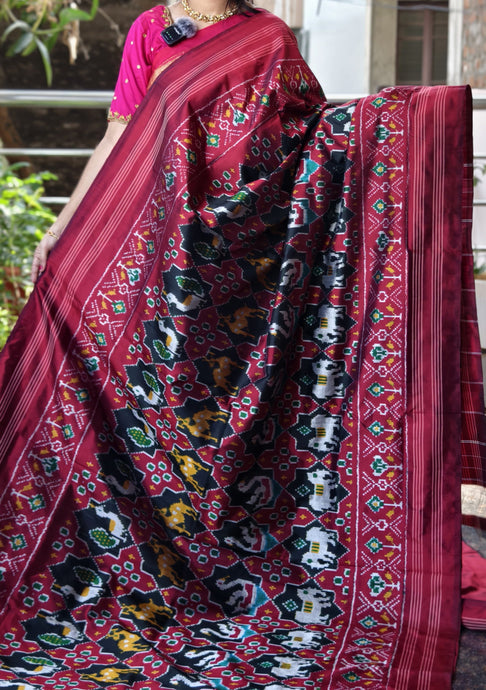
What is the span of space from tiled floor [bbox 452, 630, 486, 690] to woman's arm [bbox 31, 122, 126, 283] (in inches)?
41.3

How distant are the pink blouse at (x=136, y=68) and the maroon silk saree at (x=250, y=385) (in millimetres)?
107

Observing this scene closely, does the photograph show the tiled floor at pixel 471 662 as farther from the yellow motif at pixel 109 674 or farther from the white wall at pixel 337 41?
the white wall at pixel 337 41

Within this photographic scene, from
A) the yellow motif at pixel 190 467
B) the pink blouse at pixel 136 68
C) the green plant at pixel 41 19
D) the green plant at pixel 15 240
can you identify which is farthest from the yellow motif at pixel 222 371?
the green plant at pixel 41 19

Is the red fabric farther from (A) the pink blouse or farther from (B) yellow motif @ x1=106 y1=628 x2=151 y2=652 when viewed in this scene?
(A) the pink blouse

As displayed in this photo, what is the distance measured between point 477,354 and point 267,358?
15.7 inches

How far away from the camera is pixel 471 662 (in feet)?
4.21

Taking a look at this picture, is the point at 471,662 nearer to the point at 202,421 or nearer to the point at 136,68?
the point at 202,421

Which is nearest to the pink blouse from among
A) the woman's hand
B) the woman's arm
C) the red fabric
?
the woman's arm

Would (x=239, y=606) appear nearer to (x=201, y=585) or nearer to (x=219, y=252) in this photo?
(x=201, y=585)

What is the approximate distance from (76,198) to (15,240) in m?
1.48

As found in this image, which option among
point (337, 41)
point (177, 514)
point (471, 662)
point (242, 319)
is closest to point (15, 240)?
point (337, 41)

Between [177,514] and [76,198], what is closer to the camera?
[177,514]

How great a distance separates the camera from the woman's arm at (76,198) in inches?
62.0

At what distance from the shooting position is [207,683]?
3.94 feet
